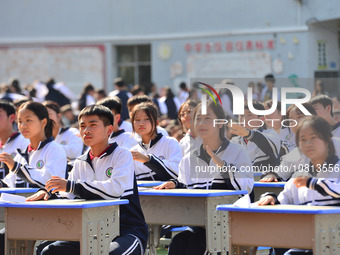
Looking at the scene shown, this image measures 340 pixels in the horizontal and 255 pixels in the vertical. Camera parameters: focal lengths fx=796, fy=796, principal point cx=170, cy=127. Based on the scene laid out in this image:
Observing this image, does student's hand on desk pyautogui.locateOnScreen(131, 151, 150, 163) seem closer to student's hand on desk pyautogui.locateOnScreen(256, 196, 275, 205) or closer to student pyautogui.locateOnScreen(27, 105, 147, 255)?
student pyautogui.locateOnScreen(27, 105, 147, 255)

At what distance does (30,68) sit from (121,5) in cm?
334

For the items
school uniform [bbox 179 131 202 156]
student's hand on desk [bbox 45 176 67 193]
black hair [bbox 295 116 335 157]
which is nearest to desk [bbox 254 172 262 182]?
school uniform [bbox 179 131 202 156]

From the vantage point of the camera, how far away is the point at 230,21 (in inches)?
846

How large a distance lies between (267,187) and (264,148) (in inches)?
15.4

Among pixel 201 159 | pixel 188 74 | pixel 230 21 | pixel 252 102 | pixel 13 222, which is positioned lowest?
pixel 13 222

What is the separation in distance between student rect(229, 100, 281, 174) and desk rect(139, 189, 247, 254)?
32.0 inches

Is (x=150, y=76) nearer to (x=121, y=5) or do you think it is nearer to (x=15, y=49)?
(x=121, y=5)

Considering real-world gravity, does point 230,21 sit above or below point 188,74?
above

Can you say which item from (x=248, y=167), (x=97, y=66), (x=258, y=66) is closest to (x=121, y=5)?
(x=97, y=66)

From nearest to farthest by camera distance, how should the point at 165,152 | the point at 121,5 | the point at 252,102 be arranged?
the point at 252,102
the point at 165,152
the point at 121,5

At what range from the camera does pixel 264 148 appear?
659 centimetres

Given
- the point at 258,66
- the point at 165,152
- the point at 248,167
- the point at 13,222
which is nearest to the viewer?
the point at 13,222

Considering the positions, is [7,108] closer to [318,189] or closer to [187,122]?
[187,122]

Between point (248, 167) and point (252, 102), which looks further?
point (252, 102)
